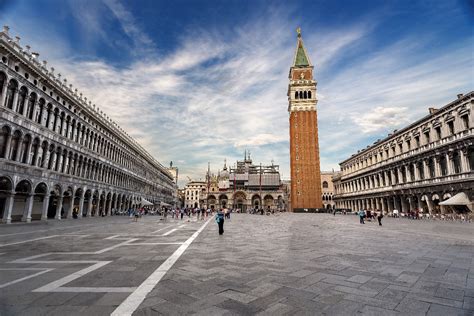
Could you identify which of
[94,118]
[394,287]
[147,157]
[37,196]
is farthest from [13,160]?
[147,157]

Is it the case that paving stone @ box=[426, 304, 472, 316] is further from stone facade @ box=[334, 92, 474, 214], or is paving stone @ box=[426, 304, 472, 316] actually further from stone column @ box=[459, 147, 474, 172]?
stone column @ box=[459, 147, 474, 172]

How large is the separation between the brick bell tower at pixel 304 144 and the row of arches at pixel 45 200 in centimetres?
4387

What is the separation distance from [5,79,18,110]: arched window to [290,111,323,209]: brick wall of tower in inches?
2251

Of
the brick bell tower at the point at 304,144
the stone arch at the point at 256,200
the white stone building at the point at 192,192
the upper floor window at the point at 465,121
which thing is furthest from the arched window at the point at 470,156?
the white stone building at the point at 192,192

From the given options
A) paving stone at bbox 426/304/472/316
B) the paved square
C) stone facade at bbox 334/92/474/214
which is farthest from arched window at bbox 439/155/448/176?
paving stone at bbox 426/304/472/316

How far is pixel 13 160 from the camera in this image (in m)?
20.4

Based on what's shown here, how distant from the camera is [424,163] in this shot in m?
34.4

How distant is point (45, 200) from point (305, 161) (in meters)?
55.6

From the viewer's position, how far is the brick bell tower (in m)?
64.6

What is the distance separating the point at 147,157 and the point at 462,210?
5675 cm

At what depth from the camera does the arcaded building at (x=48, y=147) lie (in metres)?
20.1

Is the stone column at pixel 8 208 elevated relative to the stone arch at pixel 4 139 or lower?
lower

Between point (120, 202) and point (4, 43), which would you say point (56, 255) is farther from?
point (120, 202)

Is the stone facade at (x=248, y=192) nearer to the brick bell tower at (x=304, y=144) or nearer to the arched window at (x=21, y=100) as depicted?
the brick bell tower at (x=304, y=144)
